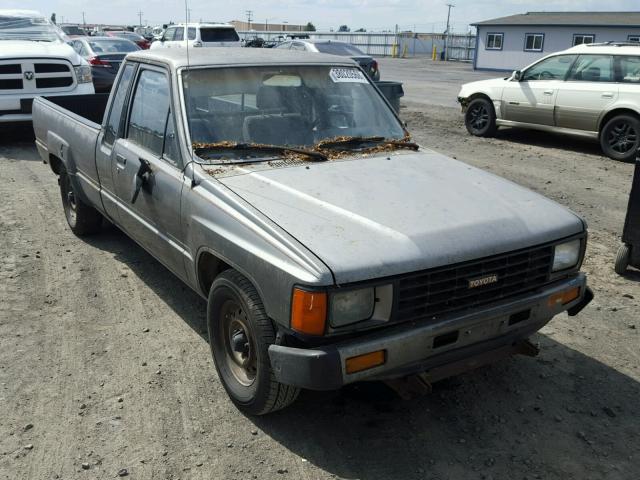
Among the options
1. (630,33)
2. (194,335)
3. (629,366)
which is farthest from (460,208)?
(630,33)

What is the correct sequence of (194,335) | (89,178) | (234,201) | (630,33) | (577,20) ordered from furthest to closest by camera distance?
1. (577,20)
2. (630,33)
3. (89,178)
4. (194,335)
5. (234,201)

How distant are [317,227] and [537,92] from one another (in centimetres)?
972

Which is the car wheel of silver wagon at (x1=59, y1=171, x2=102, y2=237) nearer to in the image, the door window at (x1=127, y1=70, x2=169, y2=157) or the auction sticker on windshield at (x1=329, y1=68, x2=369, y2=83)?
the door window at (x1=127, y1=70, x2=169, y2=157)

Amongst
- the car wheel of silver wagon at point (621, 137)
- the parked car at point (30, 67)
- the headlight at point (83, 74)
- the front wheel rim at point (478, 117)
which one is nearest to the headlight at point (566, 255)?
the car wheel of silver wagon at point (621, 137)

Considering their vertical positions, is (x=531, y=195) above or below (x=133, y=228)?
above

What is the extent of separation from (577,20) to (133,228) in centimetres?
3802

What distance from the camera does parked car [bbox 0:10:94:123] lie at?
35.0ft

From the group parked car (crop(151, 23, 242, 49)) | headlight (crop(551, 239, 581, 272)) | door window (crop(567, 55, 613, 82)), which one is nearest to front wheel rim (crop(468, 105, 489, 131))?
door window (crop(567, 55, 613, 82))

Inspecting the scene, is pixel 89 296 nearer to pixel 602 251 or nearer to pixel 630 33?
pixel 602 251

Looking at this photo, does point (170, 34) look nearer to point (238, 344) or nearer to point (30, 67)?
point (30, 67)

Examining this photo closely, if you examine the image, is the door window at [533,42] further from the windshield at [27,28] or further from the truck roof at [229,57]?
the truck roof at [229,57]

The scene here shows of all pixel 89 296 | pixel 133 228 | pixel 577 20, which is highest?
pixel 577 20

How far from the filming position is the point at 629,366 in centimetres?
405

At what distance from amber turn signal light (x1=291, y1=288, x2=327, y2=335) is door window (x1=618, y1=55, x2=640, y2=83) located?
31.2 feet
